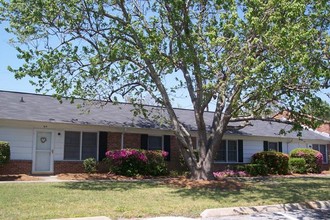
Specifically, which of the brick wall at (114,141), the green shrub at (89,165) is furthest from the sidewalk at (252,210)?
the brick wall at (114,141)

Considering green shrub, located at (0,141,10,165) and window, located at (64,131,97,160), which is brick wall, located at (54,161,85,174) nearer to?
window, located at (64,131,97,160)

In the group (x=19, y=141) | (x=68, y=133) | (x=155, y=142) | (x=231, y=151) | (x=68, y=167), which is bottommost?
(x=68, y=167)

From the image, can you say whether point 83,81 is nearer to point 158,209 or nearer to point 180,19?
point 180,19

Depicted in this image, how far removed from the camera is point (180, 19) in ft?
49.4

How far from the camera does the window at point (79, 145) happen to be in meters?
21.0

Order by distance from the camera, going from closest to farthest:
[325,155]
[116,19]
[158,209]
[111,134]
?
[158,209] → [116,19] → [111,134] → [325,155]

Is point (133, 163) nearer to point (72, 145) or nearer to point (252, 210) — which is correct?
point (72, 145)

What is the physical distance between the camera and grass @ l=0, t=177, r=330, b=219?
32.8ft

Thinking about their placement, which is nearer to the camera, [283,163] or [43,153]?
[43,153]

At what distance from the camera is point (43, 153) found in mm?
20250

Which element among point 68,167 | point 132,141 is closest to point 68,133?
point 68,167

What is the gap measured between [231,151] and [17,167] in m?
14.1

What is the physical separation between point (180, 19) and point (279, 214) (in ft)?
26.1

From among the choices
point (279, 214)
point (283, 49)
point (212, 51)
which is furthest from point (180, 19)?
point (279, 214)
